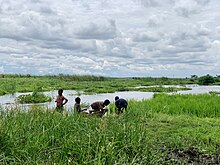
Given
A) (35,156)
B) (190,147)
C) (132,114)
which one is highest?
(132,114)

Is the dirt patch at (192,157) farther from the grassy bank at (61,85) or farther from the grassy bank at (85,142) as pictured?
the grassy bank at (61,85)

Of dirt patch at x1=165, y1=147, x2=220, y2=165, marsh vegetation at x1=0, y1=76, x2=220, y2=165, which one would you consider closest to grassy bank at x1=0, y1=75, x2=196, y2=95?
marsh vegetation at x1=0, y1=76, x2=220, y2=165

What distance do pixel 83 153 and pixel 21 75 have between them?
67.7 meters

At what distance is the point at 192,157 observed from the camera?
7.09 m

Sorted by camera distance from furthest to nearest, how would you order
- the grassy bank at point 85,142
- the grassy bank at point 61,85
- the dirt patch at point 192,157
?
the grassy bank at point 61,85 < the dirt patch at point 192,157 < the grassy bank at point 85,142

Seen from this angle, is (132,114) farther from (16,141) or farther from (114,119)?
(16,141)

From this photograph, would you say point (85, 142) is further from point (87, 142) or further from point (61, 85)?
point (61, 85)

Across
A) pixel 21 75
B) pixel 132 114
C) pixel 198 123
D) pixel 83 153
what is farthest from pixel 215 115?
pixel 21 75

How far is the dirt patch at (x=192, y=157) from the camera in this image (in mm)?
6732

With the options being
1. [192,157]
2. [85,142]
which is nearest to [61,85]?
[192,157]

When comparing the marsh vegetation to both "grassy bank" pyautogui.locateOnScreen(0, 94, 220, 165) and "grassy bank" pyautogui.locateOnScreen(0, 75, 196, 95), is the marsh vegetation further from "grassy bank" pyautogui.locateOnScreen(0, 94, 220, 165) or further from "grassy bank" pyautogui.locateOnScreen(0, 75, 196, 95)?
"grassy bank" pyautogui.locateOnScreen(0, 75, 196, 95)

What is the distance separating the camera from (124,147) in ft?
16.9

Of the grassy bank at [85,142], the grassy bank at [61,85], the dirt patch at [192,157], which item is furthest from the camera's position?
the grassy bank at [61,85]

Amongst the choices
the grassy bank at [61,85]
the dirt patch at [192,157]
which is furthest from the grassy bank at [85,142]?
the grassy bank at [61,85]
